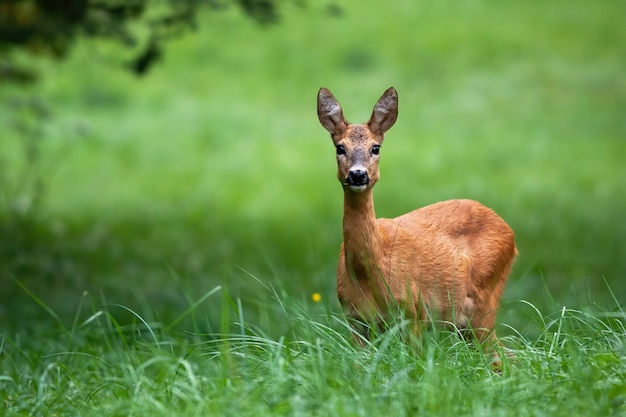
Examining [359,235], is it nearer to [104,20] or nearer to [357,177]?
[357,177]

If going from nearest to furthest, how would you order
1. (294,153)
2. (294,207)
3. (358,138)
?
(358,138) → (294,207) → (294,153)

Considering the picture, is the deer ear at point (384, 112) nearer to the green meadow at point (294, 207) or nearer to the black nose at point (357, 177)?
the black nose at point (357, 177)

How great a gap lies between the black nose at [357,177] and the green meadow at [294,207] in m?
0.54

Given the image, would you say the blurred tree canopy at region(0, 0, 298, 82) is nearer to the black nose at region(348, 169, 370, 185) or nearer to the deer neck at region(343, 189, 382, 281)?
the deer neck at region(343, 189, 382, 281)

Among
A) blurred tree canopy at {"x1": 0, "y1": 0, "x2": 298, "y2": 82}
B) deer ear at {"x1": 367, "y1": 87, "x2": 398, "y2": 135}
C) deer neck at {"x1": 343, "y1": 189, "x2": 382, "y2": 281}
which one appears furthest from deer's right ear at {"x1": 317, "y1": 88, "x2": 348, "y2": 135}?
blurred tree canopy at {"x1": 0, "y1": 0, "x2": 298, "y2": 82}

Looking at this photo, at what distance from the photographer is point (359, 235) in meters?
4.60

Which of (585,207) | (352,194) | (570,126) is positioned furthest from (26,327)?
(570,126)

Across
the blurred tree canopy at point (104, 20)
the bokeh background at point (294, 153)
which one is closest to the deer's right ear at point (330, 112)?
the bokeh background at point (294, 153)

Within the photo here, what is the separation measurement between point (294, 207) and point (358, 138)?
799 cm

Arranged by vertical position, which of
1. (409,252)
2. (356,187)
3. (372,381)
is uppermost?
(356,187)

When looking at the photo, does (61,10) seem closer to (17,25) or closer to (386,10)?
(17,25)

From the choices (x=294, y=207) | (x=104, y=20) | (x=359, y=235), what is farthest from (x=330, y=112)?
(x=294, y=207)

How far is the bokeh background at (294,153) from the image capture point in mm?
9266

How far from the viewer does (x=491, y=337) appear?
188 inches
